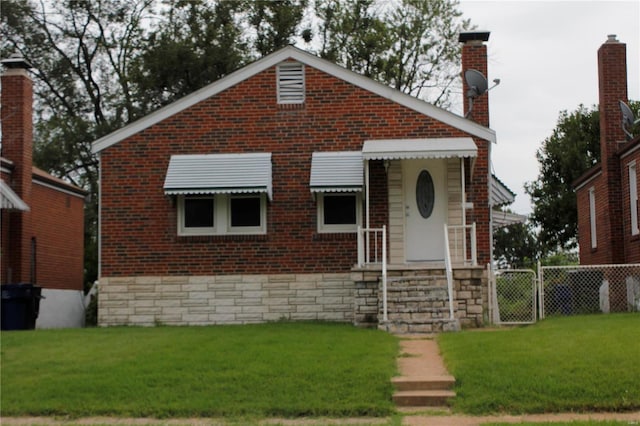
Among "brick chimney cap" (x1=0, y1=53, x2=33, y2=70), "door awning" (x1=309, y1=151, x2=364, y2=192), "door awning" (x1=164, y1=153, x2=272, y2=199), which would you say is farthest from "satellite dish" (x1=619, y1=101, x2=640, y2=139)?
"brick chimney cap" (x1=0, y1=53, x2=33, y2=70)

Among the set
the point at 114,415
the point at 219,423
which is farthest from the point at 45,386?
the point at 219,423

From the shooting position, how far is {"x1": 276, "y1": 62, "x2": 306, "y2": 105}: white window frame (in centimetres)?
1933

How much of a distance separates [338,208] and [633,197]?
7.41 meters

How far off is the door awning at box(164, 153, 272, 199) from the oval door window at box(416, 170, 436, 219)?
305cm

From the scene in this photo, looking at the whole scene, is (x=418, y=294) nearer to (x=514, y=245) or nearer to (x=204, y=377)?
(x=204, y=377)

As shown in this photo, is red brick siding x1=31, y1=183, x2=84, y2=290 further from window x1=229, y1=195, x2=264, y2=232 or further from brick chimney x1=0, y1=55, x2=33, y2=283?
window x1=229, y1=195, x2=264, y2=232

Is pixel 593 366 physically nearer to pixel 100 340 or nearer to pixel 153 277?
pixel 100 340

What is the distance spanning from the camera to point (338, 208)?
62.5 feet

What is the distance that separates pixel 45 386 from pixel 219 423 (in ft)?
8.72

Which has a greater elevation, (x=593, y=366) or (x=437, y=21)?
(x=437, y=21)

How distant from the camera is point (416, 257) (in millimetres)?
18719

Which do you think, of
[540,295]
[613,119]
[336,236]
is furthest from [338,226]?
[613,119]

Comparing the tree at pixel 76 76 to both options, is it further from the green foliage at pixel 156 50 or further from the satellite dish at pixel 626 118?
the satellite dish at pixel 626 118

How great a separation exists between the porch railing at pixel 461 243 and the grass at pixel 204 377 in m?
3.84
